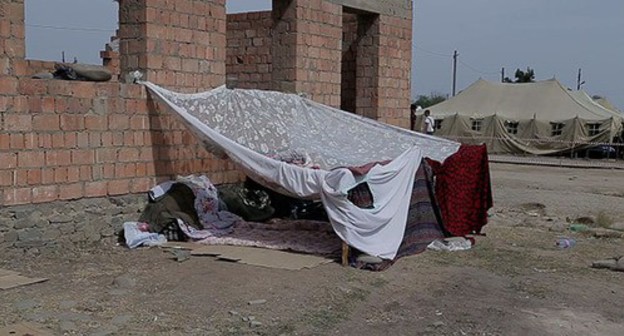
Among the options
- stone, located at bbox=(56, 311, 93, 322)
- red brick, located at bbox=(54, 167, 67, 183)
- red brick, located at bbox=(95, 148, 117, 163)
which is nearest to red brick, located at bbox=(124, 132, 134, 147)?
red brick, located at bbox=(95, 148, 117, 163)

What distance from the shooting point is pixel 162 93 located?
783 cm

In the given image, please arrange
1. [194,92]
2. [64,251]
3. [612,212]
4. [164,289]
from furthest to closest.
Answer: [612,212], [194,92], [64,251], [164,289]

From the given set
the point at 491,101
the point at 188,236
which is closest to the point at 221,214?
the point at 188,236

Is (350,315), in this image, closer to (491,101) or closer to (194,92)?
(194,92)

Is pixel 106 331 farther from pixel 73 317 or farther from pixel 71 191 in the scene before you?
pixel 71 191

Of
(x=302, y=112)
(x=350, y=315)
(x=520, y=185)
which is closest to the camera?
(x=350, y=315)

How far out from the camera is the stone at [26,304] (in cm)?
523

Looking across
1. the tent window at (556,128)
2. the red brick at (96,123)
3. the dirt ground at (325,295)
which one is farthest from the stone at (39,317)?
the tent window at (556,128)

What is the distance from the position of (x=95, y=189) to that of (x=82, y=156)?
408 mm

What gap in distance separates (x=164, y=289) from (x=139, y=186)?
7.61 feet

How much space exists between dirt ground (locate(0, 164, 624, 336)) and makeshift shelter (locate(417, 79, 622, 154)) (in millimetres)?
22361

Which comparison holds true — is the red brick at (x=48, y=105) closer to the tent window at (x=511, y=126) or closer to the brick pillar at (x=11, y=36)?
the brick pillar at (x=11, y=36)

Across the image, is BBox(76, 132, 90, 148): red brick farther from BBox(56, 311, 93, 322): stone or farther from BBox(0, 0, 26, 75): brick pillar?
BBox(56, 311, 93, 322): stone

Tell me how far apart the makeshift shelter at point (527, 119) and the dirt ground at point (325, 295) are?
880 inches
